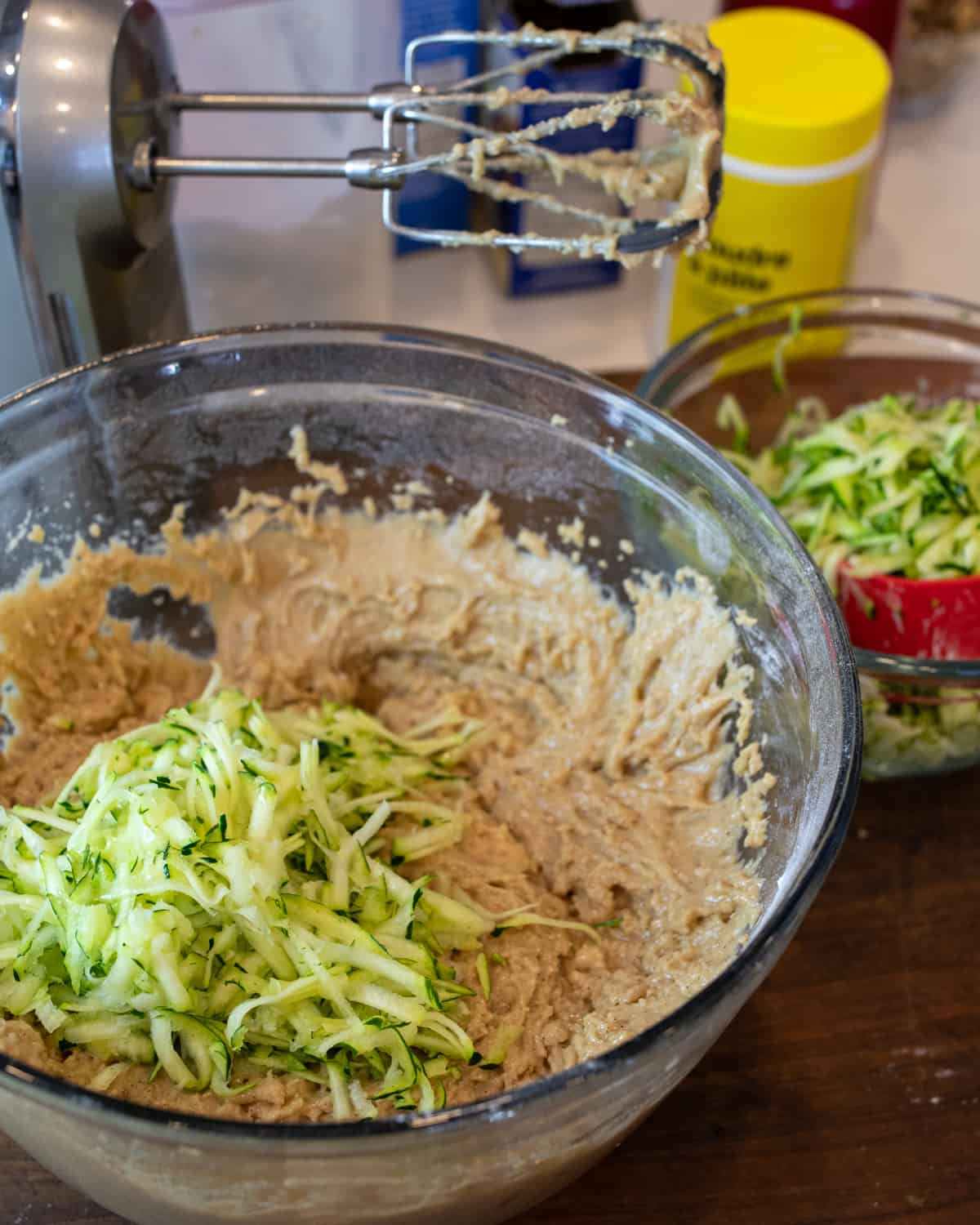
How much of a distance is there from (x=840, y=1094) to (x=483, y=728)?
362 mm

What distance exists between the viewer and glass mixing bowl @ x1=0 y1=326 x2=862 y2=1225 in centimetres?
65

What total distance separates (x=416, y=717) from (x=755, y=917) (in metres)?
0.34

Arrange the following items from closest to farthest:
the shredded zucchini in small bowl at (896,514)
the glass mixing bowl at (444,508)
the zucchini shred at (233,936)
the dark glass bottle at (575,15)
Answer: the glass mixing bowl at (444,508) → the zucchini shred at (233,936) → the shredded zucchini in small bowl at (896,514) → the dark glass bottle at (575,15)

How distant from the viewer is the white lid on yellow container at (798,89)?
50.6 inches

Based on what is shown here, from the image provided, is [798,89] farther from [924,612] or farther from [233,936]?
[233,936]

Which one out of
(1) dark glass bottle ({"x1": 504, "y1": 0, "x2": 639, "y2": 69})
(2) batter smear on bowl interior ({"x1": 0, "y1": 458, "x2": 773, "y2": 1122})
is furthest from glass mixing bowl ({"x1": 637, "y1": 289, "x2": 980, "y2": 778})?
(1) dark glass bottle ({"x1": 504, "y1": 0, "x2": 639, "y2": 69})

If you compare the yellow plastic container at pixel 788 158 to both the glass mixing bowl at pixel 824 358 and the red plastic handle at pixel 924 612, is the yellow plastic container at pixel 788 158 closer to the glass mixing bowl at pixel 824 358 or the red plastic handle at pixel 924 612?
the glass mixing bowl at pixel 824 358

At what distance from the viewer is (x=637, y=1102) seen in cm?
72

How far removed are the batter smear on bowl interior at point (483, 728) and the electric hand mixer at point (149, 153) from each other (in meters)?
0.21

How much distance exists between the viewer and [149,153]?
37.7 inches

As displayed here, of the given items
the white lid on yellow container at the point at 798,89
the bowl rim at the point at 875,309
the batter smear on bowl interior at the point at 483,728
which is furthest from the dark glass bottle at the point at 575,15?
the batter smear on bowl interior at the point at 483,728

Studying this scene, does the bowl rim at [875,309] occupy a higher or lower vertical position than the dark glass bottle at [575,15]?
lower

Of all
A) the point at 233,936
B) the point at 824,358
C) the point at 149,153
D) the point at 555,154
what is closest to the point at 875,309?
the point at 824,358

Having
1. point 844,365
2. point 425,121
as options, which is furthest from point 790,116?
point 425,121
